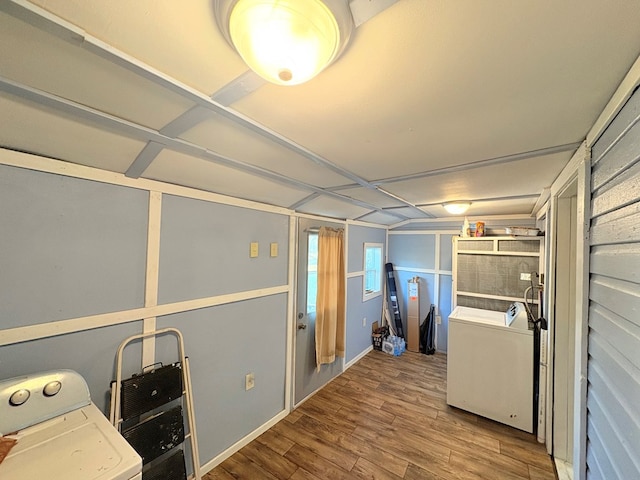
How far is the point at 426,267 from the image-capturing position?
448cm

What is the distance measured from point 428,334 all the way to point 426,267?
3.73 feet

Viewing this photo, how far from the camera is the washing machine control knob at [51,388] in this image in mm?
Result: 1099

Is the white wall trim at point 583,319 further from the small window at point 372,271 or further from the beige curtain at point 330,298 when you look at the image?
the small window at point 372,271

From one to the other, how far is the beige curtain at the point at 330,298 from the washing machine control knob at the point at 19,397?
226 cm

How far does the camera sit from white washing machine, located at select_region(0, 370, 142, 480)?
0.86 metres

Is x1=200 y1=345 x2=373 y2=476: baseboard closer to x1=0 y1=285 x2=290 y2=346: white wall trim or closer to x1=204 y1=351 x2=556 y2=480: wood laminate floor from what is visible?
x1=204 y1=351 x2=556 y2=480: wood laminate floor

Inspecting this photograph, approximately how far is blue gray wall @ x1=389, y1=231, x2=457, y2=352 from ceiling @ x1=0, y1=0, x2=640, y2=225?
2782 mm

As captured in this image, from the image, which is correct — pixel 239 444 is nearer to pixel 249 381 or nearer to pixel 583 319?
pixel 249 381

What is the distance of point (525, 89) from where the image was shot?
875mm

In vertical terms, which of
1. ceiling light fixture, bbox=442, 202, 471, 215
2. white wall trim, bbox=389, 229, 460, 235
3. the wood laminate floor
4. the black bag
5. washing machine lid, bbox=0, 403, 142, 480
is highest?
ceiling light fixture, bbox=442, 202, 471, 215

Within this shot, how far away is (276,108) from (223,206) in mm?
1205

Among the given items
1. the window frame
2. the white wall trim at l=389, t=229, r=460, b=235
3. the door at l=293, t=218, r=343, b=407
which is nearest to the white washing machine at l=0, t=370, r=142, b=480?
the door at l=293, t=218, r=343, b=407

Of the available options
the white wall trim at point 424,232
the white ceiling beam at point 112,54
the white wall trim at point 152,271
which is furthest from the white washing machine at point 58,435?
the white wall trim at point 424,232

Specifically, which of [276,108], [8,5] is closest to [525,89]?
[276,108]
